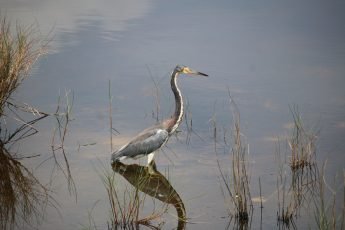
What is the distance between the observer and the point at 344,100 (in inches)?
311

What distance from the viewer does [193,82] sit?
894 cm

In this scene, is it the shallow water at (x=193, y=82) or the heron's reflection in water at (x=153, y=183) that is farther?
the shallow water at (x=193, y=82)

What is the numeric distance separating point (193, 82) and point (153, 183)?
10.6ft

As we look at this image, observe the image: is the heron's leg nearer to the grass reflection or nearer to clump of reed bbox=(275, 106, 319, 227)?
the grass reflection

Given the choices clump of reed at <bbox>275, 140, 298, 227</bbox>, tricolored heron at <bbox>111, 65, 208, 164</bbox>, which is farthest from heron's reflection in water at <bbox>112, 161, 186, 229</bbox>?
clump of reed at <bbox>275, 140, 298, 227</bbox>

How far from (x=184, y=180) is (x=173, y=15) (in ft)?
21.7

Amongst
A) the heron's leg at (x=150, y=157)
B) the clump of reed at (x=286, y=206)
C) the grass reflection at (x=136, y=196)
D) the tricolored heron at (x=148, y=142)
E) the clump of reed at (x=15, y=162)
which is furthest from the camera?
the heron's leg at (x=150, y=157)

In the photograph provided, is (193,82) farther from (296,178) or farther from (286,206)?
(286,206)

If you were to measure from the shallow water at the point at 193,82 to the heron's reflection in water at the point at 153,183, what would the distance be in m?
0.09

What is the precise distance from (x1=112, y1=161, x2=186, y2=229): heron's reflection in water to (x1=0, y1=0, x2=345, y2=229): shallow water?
0.09 m

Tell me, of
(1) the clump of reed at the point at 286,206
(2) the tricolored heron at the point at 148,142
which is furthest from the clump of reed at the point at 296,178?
(2) the tricolored heron at the point at 148,142

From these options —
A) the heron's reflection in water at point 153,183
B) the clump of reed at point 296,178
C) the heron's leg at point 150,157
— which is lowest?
the heron's reflection in water at point 153,183

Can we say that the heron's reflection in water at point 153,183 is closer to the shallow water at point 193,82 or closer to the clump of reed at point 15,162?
the shallow water at point 193,82

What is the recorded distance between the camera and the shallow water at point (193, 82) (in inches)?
229
